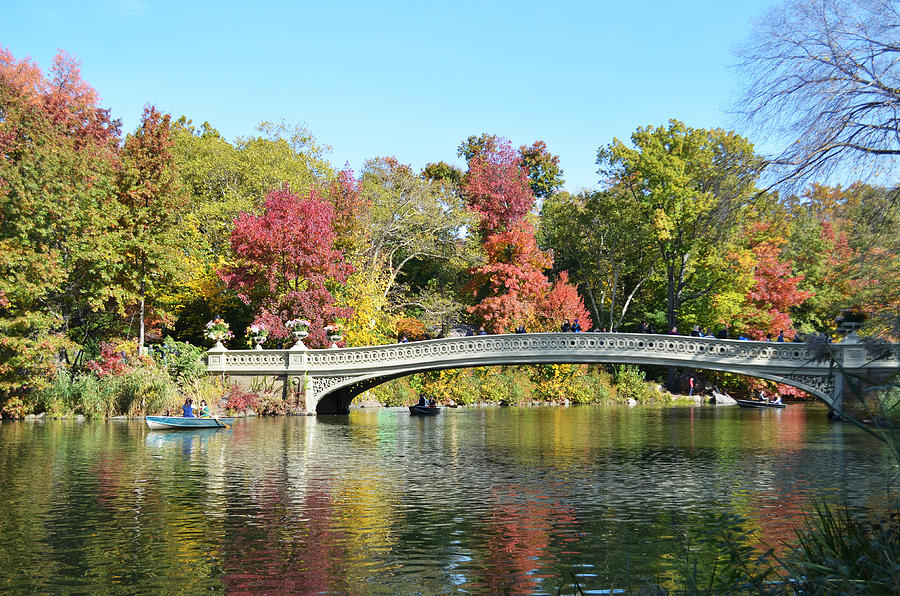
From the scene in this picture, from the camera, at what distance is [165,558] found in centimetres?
888

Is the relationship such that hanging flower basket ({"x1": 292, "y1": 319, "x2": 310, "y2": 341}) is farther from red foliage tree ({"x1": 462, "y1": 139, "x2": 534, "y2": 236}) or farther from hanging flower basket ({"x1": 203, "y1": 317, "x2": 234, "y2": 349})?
red foliage tree ({"x1": 462, "y1": 139, "x2": 534, "y2": 236})

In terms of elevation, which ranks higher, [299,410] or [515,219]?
[515,219]

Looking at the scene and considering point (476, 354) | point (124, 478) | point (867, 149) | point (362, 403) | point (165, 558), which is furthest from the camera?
point (362, 403)

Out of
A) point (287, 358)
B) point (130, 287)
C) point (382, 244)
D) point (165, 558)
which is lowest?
point (165, 558)

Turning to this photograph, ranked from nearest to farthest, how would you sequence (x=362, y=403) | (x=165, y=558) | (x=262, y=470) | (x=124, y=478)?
(x=165, y=558) → (x=124, y=478) → (x=262, y=470) → (x=362, y=403)

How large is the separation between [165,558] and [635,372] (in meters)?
37.8

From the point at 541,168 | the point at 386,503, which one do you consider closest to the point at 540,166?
the point at 541,168

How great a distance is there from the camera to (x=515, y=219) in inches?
1714

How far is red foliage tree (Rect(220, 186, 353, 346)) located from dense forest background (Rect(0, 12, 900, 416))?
0.08 metres

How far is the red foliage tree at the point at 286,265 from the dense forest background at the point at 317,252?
79 mm

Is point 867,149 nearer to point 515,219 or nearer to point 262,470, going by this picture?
point 262,470

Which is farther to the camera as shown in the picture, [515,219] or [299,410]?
[515,219]

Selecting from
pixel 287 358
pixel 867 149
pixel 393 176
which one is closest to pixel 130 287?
pixel 287 358

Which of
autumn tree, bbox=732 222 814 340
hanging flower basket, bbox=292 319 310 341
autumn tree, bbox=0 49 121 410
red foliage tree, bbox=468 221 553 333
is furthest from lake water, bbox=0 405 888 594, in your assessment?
autumn tree, bbox=732 222 814 340
